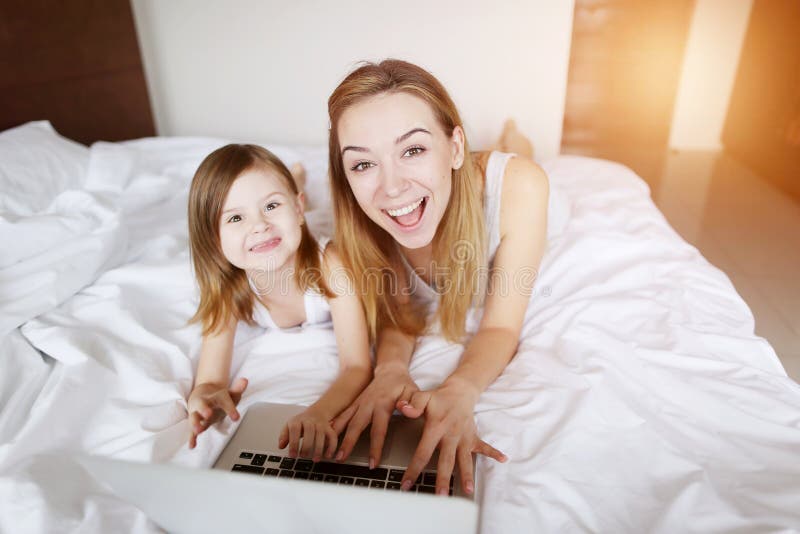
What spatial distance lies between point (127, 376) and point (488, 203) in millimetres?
719

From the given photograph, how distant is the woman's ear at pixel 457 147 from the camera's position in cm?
90

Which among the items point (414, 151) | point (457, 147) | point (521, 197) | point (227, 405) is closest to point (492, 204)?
point (521, 197)

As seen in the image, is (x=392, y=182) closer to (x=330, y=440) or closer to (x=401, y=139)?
(x=401, y=139)

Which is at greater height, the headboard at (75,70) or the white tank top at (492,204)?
the headboard at (75,70)

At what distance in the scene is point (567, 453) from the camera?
0.67m

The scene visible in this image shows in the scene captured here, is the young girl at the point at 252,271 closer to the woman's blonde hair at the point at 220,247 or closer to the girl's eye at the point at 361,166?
the woman's blonde hair at the point at 220,247

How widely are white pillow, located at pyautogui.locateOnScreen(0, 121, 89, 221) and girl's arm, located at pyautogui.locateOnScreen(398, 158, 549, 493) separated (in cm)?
100

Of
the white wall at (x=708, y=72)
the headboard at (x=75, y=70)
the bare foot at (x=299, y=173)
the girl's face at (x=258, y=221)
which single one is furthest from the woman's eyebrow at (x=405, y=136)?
the white wall at (x=708, y=72)

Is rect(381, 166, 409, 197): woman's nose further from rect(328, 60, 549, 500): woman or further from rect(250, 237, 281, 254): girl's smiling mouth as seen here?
rect(250, 237, 281, 254): girl's smiling mouth

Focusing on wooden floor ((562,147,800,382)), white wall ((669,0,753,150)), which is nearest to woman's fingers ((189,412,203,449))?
wooden floor ((562,147,800,382))

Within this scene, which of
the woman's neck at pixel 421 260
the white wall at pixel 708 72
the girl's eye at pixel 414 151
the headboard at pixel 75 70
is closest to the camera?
the girl's eye at pixel 414 151

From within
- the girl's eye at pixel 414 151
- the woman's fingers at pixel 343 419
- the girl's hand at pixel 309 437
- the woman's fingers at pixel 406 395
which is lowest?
the woman's fingers at pixel 343 419

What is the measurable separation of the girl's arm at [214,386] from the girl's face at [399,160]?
0.36 meters

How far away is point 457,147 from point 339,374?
448 millimetres
